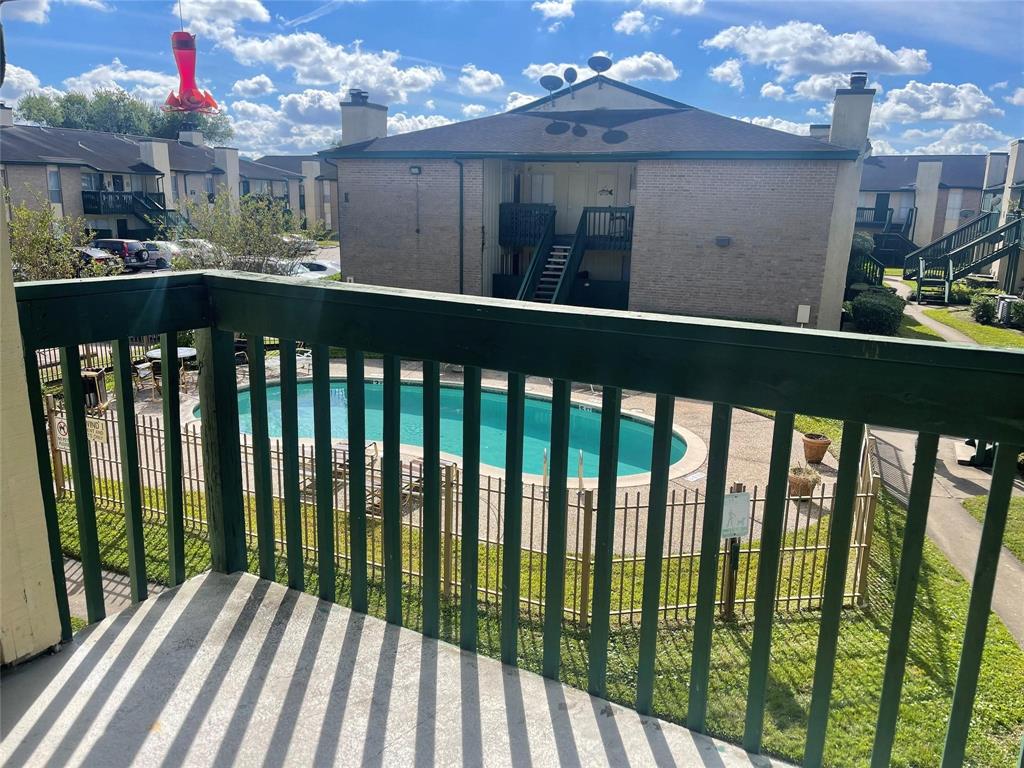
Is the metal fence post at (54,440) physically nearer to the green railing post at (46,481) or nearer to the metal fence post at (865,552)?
the green railing post at (46,481)

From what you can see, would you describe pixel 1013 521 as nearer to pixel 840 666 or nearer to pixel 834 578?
pixel 840 666

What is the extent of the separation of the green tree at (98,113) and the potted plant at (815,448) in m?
78.5

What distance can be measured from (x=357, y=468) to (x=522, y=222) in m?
23.7

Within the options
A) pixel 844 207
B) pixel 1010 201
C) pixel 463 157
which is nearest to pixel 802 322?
pixel 844 207

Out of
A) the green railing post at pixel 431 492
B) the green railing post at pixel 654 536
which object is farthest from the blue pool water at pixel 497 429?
the green railing post at pixel 654 536

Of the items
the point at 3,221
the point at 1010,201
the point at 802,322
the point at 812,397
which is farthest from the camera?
the point at 1010,201

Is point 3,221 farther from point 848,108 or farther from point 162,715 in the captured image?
point 848,108

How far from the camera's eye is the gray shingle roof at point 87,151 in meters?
38.1

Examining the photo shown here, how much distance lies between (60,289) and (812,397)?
2.08 metres

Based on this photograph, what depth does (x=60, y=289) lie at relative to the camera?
7.38 ft

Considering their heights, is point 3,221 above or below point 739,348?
above

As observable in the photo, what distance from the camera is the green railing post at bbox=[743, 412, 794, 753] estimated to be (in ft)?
5.89

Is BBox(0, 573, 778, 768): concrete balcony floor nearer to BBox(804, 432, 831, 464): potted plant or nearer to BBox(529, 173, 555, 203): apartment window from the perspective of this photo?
BBox(804, 432, 831, 464): potted plant

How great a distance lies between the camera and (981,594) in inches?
63.2
